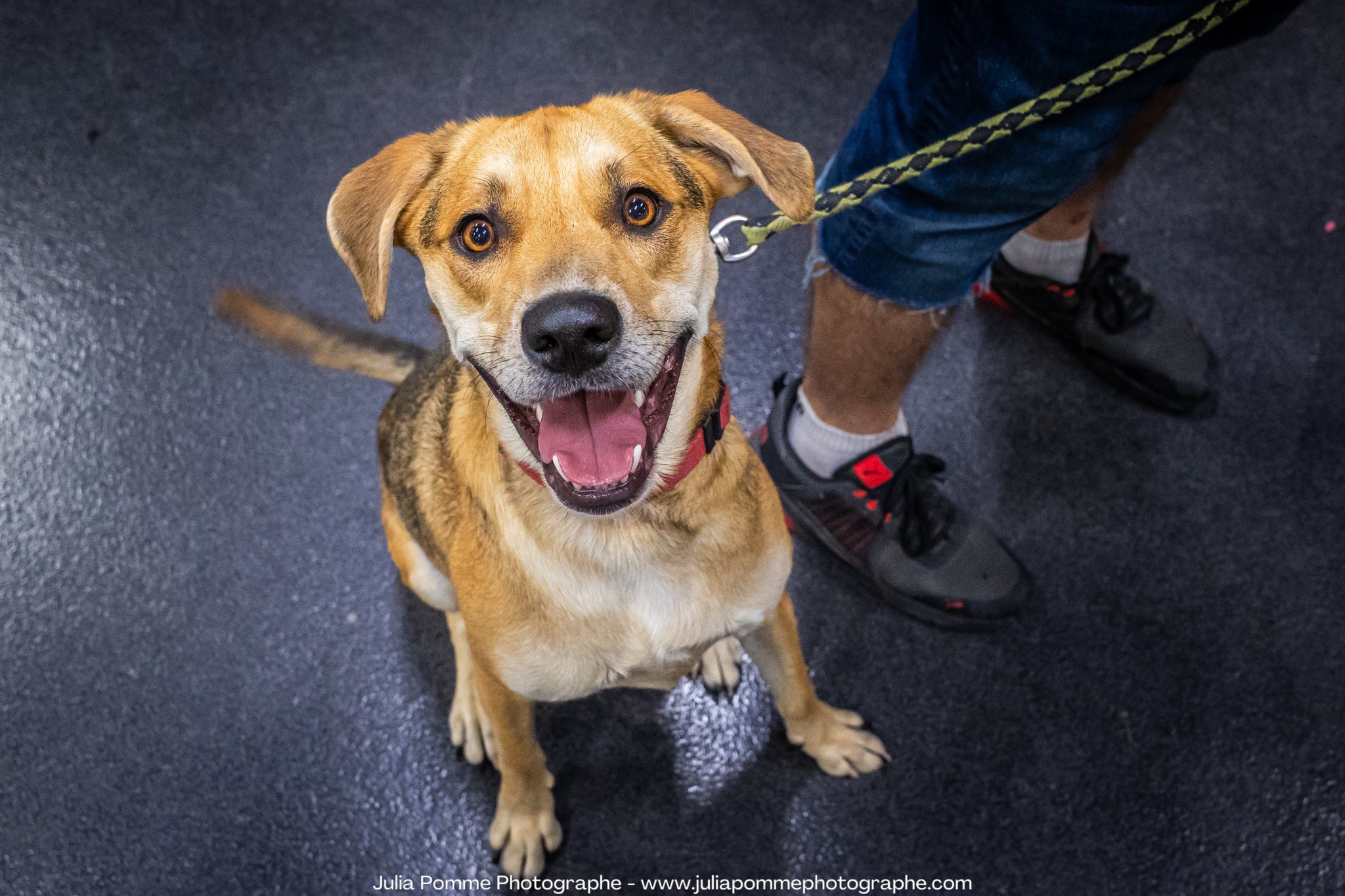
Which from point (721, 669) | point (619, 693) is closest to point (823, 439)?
point (721, 669)

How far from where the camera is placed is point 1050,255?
2.26m

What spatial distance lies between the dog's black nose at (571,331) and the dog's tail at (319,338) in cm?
79

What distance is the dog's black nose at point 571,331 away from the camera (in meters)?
1.05

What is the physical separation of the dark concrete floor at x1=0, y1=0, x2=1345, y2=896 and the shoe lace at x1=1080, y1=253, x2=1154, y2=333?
0.19m

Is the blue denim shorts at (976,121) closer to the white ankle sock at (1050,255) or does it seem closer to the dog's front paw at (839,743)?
the white ankle sock at (1050,255)

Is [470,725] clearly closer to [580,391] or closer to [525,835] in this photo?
[525,835]

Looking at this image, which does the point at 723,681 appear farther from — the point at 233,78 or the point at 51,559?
the point at 233,78

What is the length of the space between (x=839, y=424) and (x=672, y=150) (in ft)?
2.88

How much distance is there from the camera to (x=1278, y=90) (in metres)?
Answer: 2.68

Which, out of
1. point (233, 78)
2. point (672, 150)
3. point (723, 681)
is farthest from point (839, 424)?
point (233, 78)

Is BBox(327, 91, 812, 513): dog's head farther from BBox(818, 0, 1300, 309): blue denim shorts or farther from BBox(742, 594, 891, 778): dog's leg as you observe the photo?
BBox(742, 594, 891, 778): dog's leg

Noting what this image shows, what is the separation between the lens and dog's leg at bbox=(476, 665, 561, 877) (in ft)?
5.18

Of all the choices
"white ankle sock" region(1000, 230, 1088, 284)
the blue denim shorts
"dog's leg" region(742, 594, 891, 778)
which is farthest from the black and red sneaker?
"white ankle sock" region(1000, 230, 1088, 284)

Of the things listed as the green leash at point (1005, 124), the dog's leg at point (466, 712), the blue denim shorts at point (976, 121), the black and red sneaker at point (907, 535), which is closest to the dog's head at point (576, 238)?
the green leash at point (1005, 124)
